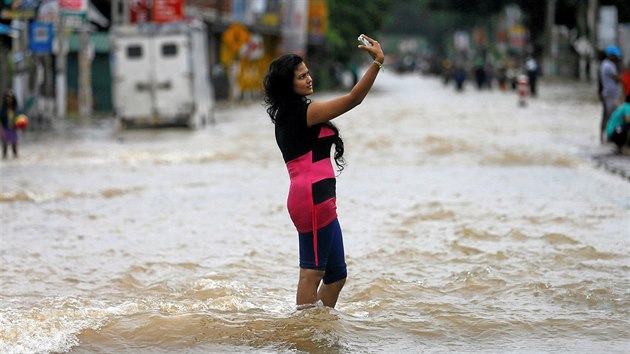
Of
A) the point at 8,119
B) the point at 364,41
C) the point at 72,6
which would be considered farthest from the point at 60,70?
the point at 364,41

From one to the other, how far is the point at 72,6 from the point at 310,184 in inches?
1053

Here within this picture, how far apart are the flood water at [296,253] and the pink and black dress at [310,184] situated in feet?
1.72

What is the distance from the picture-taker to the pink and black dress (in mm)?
6938

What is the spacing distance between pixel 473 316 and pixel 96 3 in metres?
40.0

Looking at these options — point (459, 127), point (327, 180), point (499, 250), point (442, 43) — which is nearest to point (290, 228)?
point (499, 250)

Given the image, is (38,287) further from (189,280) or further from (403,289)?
(403,289)

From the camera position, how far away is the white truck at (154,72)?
1151 inches

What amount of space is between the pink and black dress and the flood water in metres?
0.52

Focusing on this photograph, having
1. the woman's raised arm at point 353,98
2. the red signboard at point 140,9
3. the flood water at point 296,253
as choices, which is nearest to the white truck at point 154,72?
the flood water at point 296,253

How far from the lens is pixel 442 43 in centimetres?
16012

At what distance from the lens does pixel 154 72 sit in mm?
29422

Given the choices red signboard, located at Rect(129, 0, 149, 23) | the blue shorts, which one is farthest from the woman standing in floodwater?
red signboard, located at Rect(129, 0, 149, 23)

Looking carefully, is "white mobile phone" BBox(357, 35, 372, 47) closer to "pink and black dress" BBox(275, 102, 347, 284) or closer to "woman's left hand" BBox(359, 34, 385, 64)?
"woman's left hand" BBox(359, 34, 385, 64)

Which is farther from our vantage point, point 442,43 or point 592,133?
point 442,43
